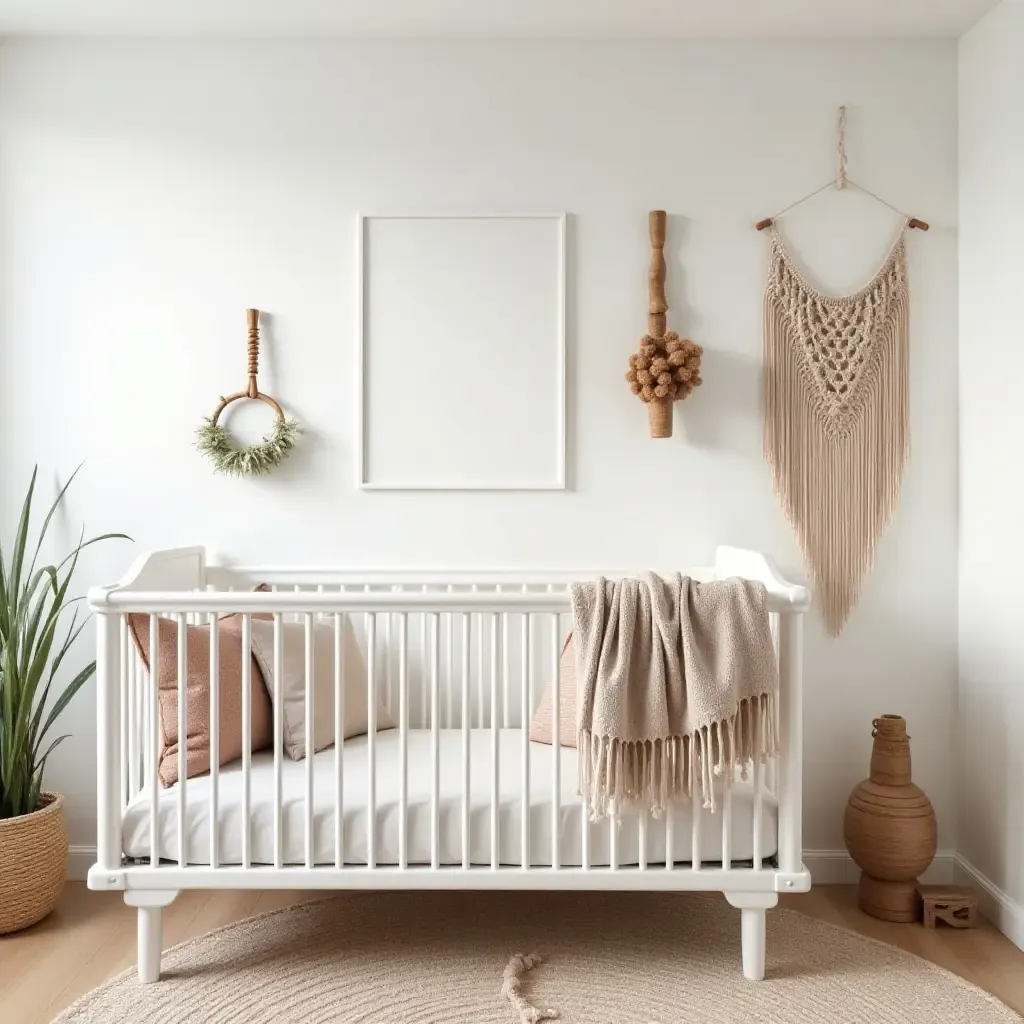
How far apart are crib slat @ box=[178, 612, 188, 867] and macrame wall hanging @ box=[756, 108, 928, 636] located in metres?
1.59

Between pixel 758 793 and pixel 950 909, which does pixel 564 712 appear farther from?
pixel 950 909

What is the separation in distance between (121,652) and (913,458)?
6.76 feet

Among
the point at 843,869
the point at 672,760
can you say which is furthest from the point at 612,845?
the point at 843,869

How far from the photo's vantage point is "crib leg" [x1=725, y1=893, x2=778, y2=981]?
6.47ft

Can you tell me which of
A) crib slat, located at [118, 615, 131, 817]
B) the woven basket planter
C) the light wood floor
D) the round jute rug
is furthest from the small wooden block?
the woven basket planter

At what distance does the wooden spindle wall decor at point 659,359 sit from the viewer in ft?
8.12

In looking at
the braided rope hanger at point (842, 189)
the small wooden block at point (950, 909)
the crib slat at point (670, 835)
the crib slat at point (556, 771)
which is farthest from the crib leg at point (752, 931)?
the braided rope hanger at point (842, 189)

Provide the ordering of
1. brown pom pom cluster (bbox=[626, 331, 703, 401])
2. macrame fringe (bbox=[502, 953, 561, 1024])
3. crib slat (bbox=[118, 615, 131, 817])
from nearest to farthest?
macrame fringe (bbox=[502, 953, 561, 1024]) → crib slat (bbox=[118, 615, 131, 817]) → brown pom pom cluster (bbox=[626, 331, 703, 401])

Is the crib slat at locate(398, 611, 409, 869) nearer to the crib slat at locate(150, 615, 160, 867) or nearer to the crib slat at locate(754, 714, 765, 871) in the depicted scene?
the crib slat at locate(150, 615, 160, 867)

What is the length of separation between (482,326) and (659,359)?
51cm

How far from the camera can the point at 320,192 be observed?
2.62 metres

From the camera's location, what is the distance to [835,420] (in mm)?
2625

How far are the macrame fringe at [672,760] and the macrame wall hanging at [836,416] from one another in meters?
0.85

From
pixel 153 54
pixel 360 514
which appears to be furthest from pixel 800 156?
pixel 153 54
